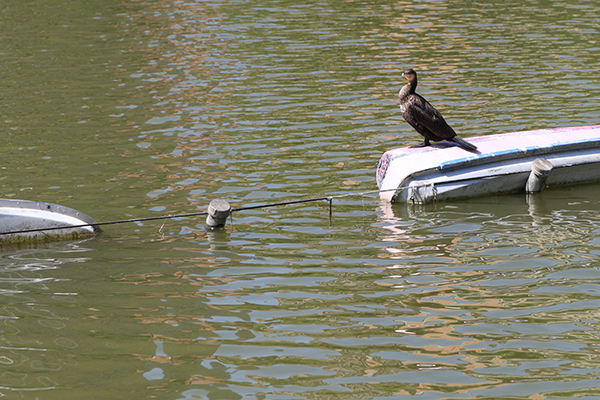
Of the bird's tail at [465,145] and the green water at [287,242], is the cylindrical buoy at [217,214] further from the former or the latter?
the bird's tail at [465,145]

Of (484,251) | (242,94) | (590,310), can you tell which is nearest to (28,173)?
(242,94)

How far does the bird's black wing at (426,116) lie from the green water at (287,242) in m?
1.12

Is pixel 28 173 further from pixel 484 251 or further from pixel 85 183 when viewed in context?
pixel 484 251

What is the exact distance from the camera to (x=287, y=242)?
29.0ft

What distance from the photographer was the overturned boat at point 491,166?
33.2 feet

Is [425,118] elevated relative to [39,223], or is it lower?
elevated

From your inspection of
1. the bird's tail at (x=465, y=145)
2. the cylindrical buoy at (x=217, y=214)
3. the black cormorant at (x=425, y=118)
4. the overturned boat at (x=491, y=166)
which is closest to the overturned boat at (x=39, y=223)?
the cylindrical buoy at (x=217, y=214)

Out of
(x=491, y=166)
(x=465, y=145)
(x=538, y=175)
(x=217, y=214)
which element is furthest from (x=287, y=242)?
(x=538, y=175)

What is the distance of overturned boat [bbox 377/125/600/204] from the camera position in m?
10.1

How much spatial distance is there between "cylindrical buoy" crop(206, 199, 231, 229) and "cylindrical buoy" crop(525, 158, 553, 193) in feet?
14.0

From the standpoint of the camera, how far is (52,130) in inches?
544

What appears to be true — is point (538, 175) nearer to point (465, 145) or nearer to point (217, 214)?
point (465, 145)

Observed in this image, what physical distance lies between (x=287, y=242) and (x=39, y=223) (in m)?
3.02

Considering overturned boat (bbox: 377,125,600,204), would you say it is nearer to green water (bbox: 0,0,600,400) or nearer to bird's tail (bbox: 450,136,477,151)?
bird's tail (bbox: 450,136,477,151)
